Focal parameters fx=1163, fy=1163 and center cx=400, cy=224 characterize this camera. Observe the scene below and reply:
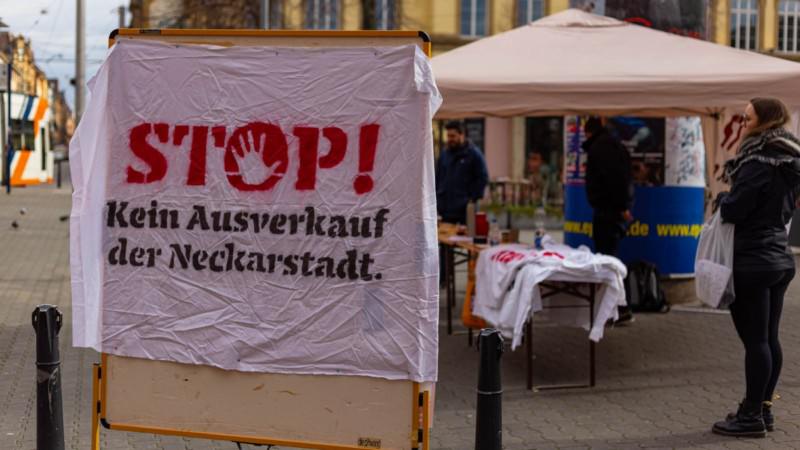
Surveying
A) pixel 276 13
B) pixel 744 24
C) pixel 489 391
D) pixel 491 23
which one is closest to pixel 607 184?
pixel 489 391

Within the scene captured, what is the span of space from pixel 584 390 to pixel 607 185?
289 centimetres

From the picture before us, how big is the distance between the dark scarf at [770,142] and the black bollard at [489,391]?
2.29 metres

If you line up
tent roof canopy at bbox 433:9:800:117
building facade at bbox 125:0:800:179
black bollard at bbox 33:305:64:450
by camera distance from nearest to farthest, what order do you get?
black bollard at bbox 33:305:64:450 → tent roof canopy at bbox 433:9:800:117 → building facade at bbox 125:0:800:179

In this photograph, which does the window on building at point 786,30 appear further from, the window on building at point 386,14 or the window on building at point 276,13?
the window on building at point 276,13

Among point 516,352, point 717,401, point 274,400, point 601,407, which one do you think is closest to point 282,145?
point 274,400

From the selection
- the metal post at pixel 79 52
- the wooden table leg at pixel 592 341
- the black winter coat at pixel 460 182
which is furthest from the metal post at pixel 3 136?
the wooden table leg at pixel 592 341

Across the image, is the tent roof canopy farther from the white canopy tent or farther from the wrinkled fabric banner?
the wrinkled fabric banner

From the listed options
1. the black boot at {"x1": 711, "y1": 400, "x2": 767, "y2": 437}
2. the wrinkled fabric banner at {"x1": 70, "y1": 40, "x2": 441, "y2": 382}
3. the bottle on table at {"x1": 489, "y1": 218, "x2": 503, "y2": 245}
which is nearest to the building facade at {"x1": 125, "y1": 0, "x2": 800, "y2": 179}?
the bottle on table at {"x1": 489, "y1": 218, "x2": 503, "y2": 245}

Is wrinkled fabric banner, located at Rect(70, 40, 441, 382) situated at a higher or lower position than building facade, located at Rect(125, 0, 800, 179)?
lower

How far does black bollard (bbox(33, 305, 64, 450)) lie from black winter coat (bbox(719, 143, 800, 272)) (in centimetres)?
358

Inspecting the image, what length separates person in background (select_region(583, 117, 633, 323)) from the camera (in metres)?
10.2

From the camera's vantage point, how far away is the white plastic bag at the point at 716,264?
6.35m

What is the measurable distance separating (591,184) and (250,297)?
628 cm

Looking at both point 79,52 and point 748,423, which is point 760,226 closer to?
point 748,423
